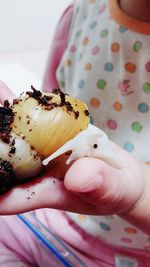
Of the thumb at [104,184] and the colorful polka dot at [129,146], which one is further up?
the colorful polka dot at [129,146]

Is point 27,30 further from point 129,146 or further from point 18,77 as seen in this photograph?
point 129,146

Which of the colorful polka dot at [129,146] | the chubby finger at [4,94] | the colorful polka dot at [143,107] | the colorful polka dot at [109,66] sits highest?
the colorful polka dot at [109,66]

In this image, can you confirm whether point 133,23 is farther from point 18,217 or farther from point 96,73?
point 18,217

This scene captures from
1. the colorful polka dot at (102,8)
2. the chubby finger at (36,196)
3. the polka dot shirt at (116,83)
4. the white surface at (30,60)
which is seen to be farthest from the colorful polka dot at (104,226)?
the white surface at (30,60)

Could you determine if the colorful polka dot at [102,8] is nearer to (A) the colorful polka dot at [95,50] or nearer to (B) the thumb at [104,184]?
(A) the colorful polka dot at [95,50]

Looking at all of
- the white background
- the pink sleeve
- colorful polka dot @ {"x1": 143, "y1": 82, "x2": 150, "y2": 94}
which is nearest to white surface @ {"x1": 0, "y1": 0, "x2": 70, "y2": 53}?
the white background

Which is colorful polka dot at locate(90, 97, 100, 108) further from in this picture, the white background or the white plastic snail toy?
the white background

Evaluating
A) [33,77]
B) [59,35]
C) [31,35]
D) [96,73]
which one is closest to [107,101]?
[96,73]

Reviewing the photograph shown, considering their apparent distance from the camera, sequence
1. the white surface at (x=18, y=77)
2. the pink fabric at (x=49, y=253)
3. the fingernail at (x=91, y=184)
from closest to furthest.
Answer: the fingernail at (x=91, y=184) → the pink fabric at (x=49, y=253) → the white surface at (x=18, y=77)
